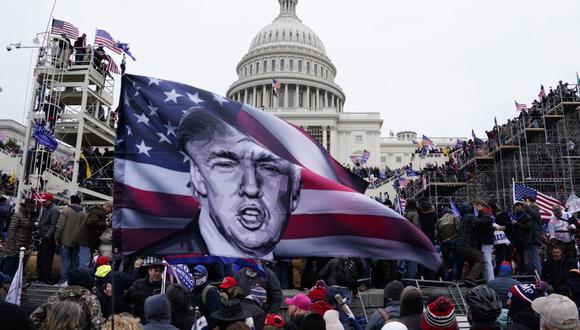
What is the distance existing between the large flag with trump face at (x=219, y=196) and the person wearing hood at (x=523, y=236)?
5.92m

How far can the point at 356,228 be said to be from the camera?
4.32 metres

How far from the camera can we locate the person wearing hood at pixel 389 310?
4558 mm

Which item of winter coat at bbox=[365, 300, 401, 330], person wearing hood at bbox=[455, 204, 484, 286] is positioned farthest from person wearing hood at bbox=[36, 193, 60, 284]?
person wearing hood at bbox=[455, 204, 484, 286]

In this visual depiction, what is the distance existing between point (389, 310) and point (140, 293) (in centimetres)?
270

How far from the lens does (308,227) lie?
441 centimetres

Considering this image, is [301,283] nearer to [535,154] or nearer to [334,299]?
[334,299]

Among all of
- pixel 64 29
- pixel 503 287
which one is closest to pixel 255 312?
pixel 503 287

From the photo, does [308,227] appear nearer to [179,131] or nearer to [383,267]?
[179,131]

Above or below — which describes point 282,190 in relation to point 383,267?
above

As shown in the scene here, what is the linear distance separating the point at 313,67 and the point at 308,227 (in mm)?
90118

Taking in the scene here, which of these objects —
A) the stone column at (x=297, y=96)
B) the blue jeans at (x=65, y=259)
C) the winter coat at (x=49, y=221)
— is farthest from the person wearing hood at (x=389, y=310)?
the stone column at (x=297, y=96)

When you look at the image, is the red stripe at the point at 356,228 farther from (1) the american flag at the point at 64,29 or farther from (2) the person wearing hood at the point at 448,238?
(1) the american flag at the point at 64,29

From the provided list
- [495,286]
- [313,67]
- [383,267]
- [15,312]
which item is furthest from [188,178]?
[313,67]

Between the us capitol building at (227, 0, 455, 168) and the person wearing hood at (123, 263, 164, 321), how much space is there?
67.4 metres
